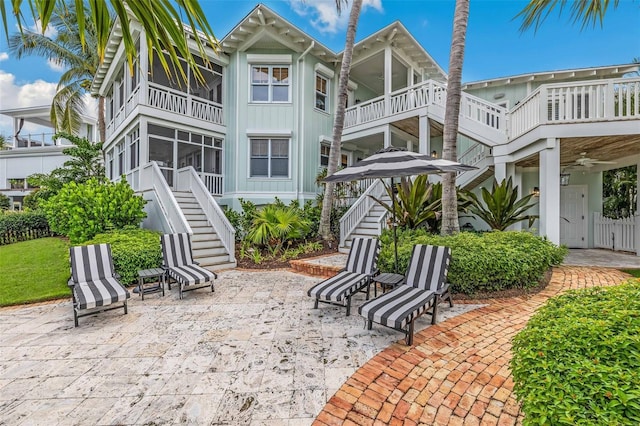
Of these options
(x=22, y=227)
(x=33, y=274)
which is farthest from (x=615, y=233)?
(x=22, y=227)

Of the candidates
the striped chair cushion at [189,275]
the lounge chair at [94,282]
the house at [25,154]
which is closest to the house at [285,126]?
the striped chair cushion at [189,275]

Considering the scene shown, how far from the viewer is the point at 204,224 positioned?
33.9 ft

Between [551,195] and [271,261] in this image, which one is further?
[271,261]

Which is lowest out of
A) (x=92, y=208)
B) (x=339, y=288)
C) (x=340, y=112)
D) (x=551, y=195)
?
(x=339, y=288)

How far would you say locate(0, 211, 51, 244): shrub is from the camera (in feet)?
46.2

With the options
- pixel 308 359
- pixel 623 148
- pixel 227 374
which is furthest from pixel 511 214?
pixel 227 374

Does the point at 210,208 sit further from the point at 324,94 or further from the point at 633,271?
the point at 633,271

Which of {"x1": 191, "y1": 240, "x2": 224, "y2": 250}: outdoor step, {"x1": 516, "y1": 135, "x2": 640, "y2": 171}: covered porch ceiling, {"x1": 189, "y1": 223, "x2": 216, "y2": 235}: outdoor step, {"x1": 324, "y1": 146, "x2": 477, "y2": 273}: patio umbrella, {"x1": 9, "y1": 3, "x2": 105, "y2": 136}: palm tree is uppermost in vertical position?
{"x1": 9, "y1": 3, "x2": 105, "y2": 136}: palm tree

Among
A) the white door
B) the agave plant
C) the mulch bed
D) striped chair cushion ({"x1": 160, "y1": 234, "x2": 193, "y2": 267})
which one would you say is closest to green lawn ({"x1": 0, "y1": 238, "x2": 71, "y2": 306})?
striped chair cushion ({"x1": 160, "y1": 234, "x2": 193, "y2": 267})

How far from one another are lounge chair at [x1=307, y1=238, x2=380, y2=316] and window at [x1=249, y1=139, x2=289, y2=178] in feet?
26.1

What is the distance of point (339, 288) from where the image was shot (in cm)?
532

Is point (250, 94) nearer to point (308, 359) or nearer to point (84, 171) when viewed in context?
point (84, 171)

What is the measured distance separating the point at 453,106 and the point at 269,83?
899 centimetres

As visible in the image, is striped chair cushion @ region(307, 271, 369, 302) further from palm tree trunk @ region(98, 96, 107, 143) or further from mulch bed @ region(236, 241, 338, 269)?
palm tree trunk @ region(98, 96, 107, 143)
